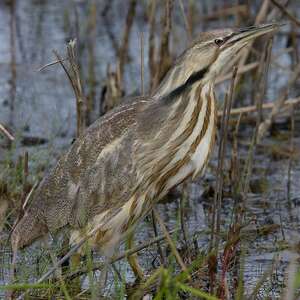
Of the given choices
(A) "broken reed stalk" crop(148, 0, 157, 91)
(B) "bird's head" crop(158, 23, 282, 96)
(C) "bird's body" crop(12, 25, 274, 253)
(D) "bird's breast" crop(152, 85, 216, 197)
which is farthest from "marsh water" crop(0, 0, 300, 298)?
(B) "bird's head" crop(158, 23, 282, 96)

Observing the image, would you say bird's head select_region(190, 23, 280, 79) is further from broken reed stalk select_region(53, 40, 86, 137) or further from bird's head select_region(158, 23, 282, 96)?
broken reed stalk select_region(53, 40, 86, 137)

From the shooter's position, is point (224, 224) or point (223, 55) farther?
point (224, 224)

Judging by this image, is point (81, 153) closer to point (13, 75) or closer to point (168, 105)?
point (168, 105)

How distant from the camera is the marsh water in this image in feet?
12.8

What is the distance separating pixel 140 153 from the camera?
3.47 meters

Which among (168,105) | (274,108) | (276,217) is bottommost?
(276,217)

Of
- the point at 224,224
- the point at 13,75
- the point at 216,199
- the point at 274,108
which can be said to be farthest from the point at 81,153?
the point at 13,75

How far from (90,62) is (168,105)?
9.83 feet

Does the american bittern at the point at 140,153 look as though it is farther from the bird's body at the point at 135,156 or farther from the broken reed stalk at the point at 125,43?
the broken reed stalk at the point at 125,43

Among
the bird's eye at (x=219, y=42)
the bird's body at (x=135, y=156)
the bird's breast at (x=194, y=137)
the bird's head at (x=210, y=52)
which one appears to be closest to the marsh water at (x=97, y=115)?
the bird's body at (x=135, y=156)

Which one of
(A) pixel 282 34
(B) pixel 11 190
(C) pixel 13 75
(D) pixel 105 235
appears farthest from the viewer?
(A) pixel 282 34

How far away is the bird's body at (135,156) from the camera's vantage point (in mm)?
3430

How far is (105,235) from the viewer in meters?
3.55

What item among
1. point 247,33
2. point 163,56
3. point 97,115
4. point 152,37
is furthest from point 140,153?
point 97,115
